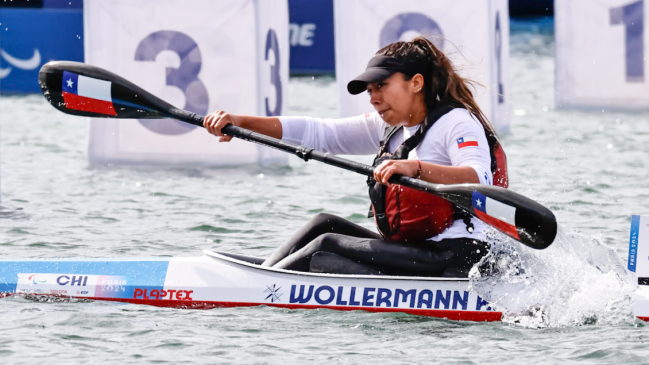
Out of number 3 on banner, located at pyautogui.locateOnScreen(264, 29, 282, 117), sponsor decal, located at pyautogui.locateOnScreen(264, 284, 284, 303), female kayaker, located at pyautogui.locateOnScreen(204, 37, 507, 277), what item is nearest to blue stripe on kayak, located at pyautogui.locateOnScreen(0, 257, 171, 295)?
sponsor decal, located at pyautogui.locateOnScreen(264, 284, 284, 303)

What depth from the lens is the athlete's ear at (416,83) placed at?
3.94 meters

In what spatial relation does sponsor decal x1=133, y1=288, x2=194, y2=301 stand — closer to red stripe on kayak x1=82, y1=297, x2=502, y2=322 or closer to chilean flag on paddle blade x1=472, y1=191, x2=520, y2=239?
red stripe on kayak x1=82, y1=297, x2=502, y2=322

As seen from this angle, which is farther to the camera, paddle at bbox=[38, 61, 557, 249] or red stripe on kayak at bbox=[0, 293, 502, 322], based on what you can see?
red stripe on kayak at bbox=[0, 293, 502, 322]

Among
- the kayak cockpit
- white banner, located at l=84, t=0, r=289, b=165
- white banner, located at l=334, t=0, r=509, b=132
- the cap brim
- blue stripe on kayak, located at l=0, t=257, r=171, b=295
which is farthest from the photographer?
white banner, located at l=334, t=0, r=509, b=132

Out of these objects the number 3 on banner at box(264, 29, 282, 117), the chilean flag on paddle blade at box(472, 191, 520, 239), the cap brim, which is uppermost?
the number 3 on banner at box(264, 29, 282, 117)

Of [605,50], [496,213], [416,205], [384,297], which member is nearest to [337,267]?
[384,297]

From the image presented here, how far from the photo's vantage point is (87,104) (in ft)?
16.3

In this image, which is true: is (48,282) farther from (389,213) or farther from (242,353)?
(389,213)

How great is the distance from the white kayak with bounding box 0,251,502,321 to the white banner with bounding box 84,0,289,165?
3684 mm

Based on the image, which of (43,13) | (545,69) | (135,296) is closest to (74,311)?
(135,296)

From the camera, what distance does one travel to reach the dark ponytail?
3.96 m

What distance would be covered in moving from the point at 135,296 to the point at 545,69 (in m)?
13.1

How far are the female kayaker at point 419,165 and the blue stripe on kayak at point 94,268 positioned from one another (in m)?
0.62

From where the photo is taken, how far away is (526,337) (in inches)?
152
